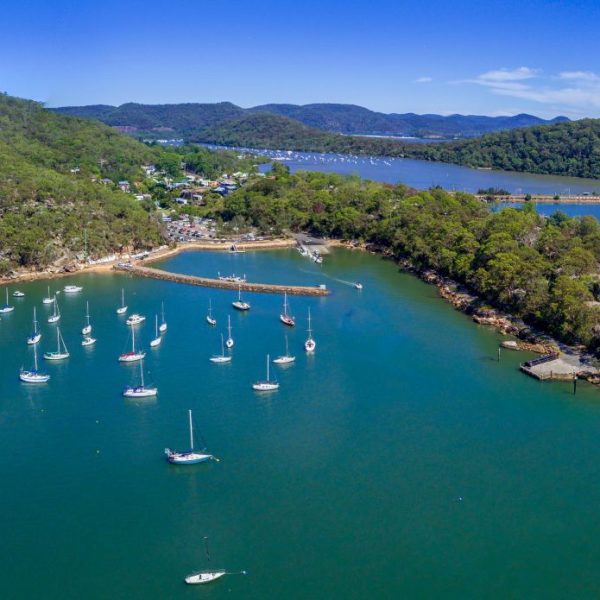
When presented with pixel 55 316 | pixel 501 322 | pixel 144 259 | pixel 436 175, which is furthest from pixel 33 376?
pixel 436 175

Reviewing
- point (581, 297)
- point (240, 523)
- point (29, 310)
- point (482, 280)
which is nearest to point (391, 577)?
point (240, 523)

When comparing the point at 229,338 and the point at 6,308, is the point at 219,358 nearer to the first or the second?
the point at 229,338

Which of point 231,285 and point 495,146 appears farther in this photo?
point 495,146

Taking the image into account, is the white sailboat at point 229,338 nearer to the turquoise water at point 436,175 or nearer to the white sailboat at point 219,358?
the white sailboat at point 219,358

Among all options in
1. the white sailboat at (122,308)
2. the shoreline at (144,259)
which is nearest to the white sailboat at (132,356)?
the white sailboat at (122,308)

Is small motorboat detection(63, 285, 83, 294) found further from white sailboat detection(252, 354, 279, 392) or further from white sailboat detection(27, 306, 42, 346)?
white sailboat detection(252, 354, 279, 392)
